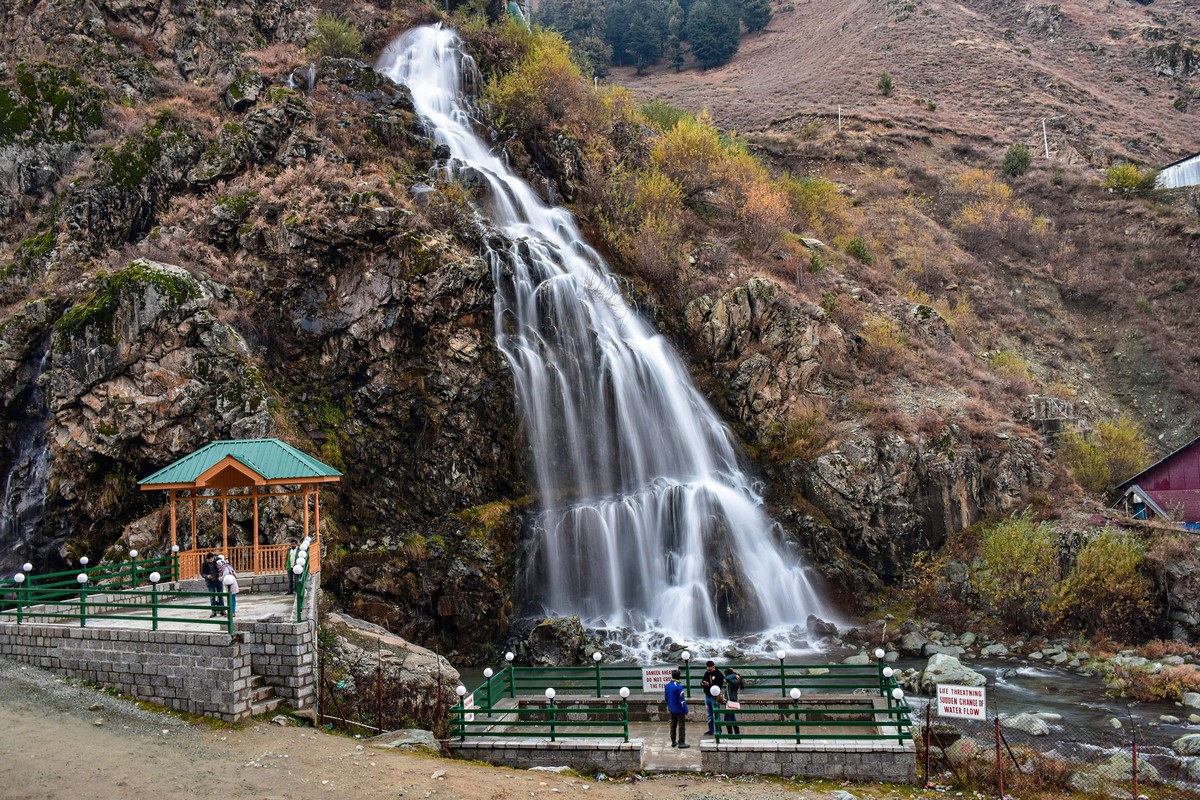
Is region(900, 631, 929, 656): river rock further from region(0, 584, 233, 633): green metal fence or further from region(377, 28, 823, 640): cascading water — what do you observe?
region(0, 584, 233, 633): green metal fence

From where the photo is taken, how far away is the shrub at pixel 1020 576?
2667 cm

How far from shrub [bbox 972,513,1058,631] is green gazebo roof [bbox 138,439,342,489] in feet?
74.4

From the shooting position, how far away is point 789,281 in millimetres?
41375

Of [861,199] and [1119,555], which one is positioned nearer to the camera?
[1119,555]

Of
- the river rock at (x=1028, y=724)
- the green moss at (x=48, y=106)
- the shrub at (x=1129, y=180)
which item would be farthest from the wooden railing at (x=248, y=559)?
the shrub at (x=1129, y=180)

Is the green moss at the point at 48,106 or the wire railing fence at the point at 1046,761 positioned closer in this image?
the wire railing fence at the point at 1046,761

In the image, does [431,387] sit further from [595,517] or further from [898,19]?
[898,19]

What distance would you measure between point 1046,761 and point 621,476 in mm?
17569

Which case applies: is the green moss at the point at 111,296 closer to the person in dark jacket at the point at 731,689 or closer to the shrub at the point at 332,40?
the person in dark jacket at the point at 731,689

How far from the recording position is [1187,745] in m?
16.9

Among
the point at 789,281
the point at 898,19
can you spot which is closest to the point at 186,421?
the point at 789,281

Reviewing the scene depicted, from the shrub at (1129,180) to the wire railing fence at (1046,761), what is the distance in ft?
183

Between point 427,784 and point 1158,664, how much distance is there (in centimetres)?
2173

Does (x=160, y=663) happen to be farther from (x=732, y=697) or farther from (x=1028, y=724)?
(x=1028, y=724)
